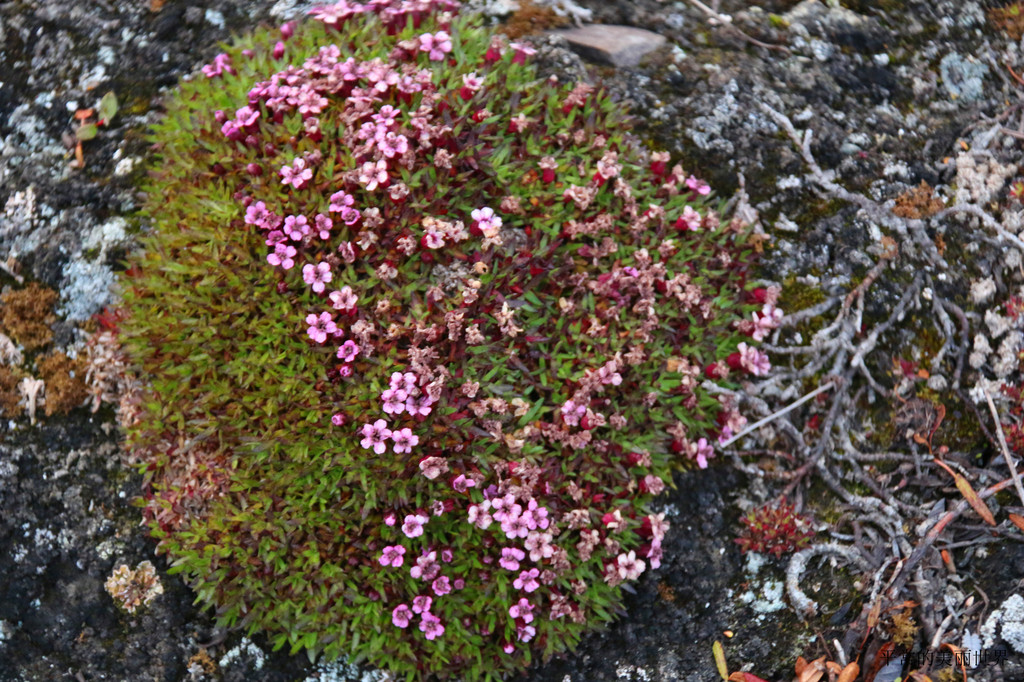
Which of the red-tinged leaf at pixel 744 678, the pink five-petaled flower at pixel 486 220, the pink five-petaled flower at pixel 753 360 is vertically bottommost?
the red-tinged leaf at pixel 744 678

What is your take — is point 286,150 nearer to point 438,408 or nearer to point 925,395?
point 438,408

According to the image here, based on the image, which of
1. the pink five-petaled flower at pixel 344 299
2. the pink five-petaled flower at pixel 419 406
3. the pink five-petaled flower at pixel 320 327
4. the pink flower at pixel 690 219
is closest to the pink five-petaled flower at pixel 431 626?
the pink five-petaled flower at pixel 419 406

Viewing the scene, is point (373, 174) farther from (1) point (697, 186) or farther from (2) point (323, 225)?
(1) point (697, 186)

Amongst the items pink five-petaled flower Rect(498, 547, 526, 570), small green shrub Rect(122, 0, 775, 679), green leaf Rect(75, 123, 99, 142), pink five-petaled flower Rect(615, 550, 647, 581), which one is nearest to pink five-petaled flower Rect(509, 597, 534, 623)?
small green shrub Rect(122, 0, 775, 679)

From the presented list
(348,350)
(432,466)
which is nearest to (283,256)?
(348,350)

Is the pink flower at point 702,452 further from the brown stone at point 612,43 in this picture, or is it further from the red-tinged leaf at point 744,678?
the brown stone at point 612,43

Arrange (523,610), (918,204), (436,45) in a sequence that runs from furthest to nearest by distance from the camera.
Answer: (918,204) < (436,45) < (523,610)

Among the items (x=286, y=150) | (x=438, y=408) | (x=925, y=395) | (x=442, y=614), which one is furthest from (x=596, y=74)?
(x=442, y=614)
